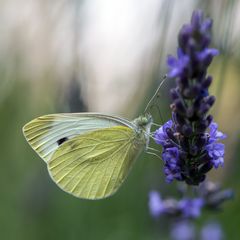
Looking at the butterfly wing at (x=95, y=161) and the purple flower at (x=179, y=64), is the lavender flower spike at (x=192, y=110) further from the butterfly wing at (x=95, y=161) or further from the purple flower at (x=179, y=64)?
the butterfly wing at (x=95, y=161)

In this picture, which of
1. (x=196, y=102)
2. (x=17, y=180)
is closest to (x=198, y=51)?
(x=196, y=102)

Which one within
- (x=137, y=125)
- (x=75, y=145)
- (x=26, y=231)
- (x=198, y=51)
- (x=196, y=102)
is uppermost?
(x=198, y=51)

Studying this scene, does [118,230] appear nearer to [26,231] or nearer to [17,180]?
[26,231]

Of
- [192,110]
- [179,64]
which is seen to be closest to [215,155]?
[192,110]

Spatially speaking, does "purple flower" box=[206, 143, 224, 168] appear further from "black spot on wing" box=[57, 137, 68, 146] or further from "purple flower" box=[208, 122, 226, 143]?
"black spot on wing" box=[57, 137, 68, 146]

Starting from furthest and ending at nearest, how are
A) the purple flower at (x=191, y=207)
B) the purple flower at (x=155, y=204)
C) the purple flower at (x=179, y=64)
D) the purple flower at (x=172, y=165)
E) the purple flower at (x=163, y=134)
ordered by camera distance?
the purple flower at (x=155, y=204)
the purple flower at (x=191, y=207)
the purple flower at (x=163, y=134)
the purple flower at (x=172, y=165)
the purple flower at (x=179, y=64)

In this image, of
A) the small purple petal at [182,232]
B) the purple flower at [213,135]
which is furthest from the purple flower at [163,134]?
the small purple petal at [182,232]
